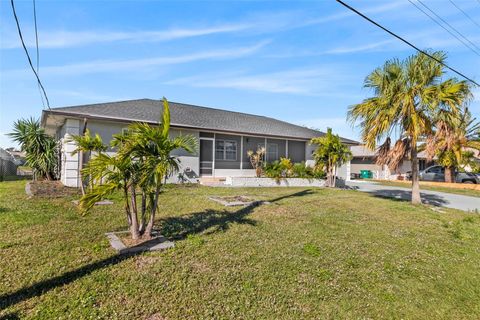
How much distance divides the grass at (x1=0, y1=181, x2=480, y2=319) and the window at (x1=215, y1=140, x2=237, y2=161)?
995 cm

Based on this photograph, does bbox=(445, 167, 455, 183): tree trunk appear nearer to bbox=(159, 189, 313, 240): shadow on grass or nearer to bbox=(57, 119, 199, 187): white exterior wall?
bbox=(57, 119, 199, 187): white exterior wall

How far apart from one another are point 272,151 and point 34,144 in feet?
43.6

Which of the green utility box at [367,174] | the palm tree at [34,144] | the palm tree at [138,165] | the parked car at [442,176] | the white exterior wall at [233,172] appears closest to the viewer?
the palm tree at [138,165]

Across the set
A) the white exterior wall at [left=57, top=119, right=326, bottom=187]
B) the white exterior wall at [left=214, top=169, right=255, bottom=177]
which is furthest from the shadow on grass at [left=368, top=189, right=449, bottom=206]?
the white exterior wall at [left=57, top=119, right=326, bottom=187]

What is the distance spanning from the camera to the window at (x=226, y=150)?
17.5 meters

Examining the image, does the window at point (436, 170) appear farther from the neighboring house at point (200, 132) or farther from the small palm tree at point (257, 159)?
the small palm tree at point (257, 159)

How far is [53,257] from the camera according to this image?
439cm

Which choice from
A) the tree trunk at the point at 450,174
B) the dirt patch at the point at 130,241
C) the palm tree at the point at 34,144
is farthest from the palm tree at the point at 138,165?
the tree trunk at the point at 450,174

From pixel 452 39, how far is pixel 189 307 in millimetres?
11794

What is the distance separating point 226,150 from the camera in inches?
702

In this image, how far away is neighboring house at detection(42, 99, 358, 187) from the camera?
12.5 meters

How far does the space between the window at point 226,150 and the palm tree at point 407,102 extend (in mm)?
7828

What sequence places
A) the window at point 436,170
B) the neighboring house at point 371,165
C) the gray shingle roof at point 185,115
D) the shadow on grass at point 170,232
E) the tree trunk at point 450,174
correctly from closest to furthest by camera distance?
the shadow on grass at point 170,232 < the gray shingle roof at point 185,115 < the tree trunk at point 450,174 < the window at point 436,170 < the neighboring house at point 371,165

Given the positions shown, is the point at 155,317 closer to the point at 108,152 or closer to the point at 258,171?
the point at 108,152
